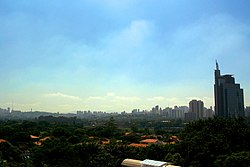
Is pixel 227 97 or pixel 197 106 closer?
pixel 227 97

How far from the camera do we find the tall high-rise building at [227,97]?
51.0 m

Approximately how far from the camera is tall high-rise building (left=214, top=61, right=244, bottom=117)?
51037 millimetres

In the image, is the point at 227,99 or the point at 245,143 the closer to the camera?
the point at 245,143

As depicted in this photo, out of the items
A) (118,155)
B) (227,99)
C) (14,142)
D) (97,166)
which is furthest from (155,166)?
(227,99)

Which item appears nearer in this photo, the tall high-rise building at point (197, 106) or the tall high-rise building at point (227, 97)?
the tall high-rise building at point (227, 97)

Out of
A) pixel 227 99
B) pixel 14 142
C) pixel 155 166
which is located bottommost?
pixel 14 142

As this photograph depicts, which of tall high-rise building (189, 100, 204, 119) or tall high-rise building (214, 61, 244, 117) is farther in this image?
tall high-rise building (189, 100, 204, 119)

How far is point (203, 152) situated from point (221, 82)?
4510 cm

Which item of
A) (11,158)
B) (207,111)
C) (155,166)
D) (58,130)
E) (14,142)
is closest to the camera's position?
(155,166)

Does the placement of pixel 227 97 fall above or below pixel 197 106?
above

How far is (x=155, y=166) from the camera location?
15.7ft

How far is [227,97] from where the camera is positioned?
52.0 m

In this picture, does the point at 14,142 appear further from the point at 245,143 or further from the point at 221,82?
the point at 221,82

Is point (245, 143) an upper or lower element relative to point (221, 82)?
lower
